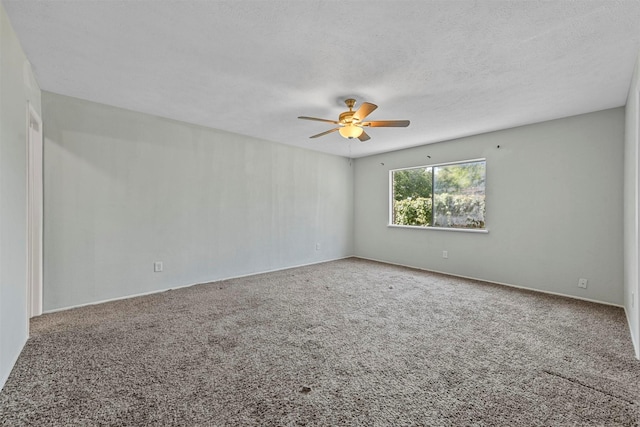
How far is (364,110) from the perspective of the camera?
282 cm

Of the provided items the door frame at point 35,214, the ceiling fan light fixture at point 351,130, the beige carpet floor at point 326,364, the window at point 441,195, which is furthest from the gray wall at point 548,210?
the door frame at point 35,214

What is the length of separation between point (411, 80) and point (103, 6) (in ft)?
7.64

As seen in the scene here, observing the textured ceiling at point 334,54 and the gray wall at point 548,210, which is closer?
the textured ceiling at point 334,54

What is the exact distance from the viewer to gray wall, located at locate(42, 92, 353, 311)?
10.2 ft

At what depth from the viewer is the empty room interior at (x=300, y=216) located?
1736 mm

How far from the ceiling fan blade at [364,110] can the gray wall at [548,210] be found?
254 cm

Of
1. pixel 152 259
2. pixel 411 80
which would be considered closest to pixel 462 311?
pixel 411 80

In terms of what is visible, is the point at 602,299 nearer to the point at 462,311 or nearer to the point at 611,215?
the point at 611,215

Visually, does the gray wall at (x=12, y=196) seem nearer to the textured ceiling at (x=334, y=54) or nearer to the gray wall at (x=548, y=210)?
the textured ceiling at (x=334, y=54)

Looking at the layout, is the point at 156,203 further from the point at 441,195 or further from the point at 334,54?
the point at 441,195

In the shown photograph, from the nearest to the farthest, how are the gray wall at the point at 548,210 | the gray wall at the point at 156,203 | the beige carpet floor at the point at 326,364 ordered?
the beige carpet floor at the point at 326,364, the gray wall at the point at 156,203, the gray wall at the point at 548,210

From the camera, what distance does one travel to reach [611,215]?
11.0 feet

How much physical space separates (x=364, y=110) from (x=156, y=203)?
2.84 meters

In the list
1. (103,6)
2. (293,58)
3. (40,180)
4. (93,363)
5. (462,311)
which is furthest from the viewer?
(462,311)
